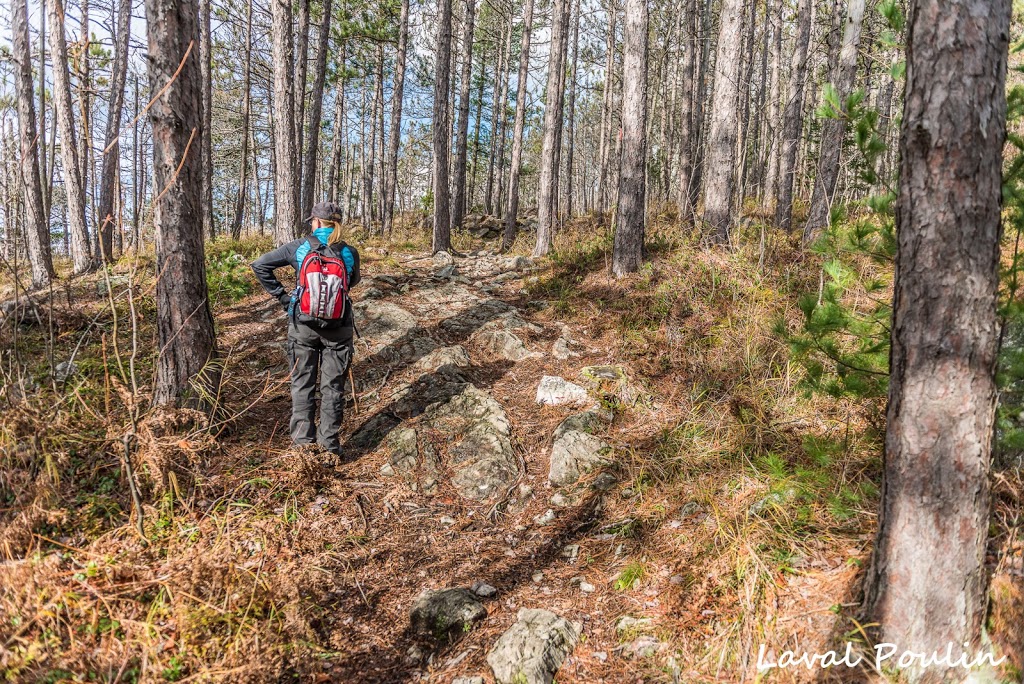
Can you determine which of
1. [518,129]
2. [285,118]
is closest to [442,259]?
[285,118]

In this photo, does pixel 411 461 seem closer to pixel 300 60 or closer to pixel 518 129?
pixel 300 60

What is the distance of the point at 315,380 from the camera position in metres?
4.55

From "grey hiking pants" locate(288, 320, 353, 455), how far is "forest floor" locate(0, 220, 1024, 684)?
1.03ft

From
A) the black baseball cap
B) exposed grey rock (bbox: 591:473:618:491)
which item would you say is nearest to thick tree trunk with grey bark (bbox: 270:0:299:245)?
the black baseball cap

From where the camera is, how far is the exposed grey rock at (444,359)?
19.8 ft

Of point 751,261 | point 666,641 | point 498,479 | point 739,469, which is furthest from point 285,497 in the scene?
point 751,261

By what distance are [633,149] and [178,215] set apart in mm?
5908

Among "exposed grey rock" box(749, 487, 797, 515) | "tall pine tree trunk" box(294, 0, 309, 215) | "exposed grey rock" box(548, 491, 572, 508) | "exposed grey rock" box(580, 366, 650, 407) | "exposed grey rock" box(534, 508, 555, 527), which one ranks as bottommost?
"exposed grey rock" box(534, 508, 555, 527)

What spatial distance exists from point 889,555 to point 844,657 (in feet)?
1.59

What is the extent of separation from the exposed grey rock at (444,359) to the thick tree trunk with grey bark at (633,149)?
9.43 feet

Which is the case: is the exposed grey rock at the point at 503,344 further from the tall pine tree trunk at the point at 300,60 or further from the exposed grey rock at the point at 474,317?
the tall pine tree trunk at the point at 300,60

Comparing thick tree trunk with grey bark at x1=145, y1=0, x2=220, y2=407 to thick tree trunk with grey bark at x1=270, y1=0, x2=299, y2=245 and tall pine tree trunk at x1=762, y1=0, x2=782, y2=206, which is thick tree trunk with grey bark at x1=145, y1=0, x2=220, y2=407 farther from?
tall pine tree trunk at x1=762, y1=0, x2=782, y2=206

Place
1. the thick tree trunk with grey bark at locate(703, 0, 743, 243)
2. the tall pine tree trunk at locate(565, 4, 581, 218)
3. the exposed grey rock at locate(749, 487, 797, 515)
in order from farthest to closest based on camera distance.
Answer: the tall pine tree trunk at locate(565, 4, 581, 218), the thick tree trunk with grey bark at locate(703, 0, 743, 243), the exposed grey rock at locate(749, 487, 797, 515)

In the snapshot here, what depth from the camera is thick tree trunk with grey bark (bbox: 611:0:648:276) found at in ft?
25.2
